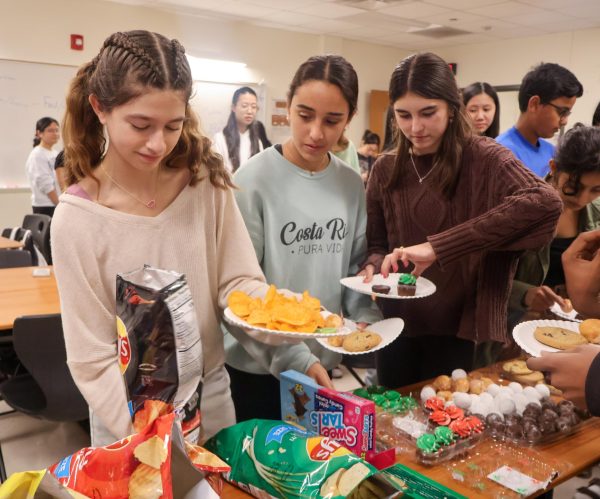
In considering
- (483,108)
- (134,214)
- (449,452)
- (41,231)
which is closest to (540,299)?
(449,452)

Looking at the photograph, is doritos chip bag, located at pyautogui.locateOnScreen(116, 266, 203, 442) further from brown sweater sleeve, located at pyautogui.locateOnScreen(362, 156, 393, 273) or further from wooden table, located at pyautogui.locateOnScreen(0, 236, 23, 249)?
wooden table, located at pyautogui.locateOnScreen(0, 236, 23, 249)

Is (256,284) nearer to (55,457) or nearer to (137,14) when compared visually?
(55,457)

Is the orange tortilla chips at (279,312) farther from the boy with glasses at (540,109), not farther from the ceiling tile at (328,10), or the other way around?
the ceiling tile at (328,10)

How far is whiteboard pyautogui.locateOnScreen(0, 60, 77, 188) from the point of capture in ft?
18.0

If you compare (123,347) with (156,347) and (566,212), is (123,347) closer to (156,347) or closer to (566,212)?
(156,347)

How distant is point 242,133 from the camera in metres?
5.17

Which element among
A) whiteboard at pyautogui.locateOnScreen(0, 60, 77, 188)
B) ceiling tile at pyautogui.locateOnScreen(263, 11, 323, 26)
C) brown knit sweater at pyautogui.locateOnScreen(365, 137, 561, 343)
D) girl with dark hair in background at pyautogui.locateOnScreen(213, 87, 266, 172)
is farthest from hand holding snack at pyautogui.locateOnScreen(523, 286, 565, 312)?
ceiling tile at pyautogui.locateOnScreen(263, 11, 323, 26)

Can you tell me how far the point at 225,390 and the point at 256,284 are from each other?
0.24 m

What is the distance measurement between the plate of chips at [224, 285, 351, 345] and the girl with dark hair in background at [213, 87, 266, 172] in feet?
12.8

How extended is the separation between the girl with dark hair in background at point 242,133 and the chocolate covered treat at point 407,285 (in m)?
3.54

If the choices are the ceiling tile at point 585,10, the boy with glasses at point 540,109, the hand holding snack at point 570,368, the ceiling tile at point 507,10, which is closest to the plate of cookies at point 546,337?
the hand holding snack at point 570,368

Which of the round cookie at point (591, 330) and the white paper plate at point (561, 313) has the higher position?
the round cookie at point (591, 330)

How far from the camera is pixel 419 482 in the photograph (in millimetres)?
1065

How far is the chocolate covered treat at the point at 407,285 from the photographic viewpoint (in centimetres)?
153
